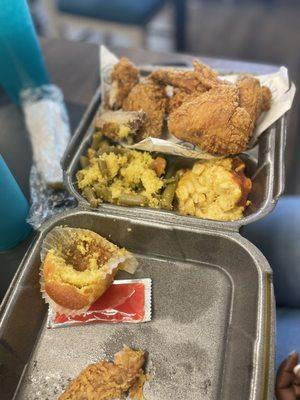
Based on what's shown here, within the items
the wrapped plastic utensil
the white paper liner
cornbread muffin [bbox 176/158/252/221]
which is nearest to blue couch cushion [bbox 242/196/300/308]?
cornbread muffin [bbox 176/158/252/221]

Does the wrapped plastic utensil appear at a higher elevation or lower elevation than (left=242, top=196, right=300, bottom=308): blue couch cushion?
higher

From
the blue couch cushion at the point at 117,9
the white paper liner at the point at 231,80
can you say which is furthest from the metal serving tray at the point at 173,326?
the blue couch cushion at the point at 117,9

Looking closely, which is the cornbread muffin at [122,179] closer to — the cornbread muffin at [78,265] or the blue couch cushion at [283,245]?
the cornbread muffin at [78,265]

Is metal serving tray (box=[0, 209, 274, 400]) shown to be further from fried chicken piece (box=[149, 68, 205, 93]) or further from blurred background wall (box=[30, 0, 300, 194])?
blurred background wall (box=[30, 0, 300, 194])

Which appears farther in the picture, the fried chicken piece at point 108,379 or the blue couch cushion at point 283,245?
the blue couch cushion at point 283,245

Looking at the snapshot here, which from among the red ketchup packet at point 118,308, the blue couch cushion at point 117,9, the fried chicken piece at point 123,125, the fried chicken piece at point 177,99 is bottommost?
the red ketchup packet at point 118,308

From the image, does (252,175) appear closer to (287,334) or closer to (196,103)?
(196,103)

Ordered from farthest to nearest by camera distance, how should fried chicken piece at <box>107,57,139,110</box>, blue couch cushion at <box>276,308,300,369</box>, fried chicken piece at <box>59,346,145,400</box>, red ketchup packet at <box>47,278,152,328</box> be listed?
fried chicken piece at <box>107,57,139,110</box> → blue couch cushion at <box>276,308,300,369</box> → red ketchup packet at <box>47,278,152,328</box> → fried chicken piece at <box>59,346,145,400</box>
